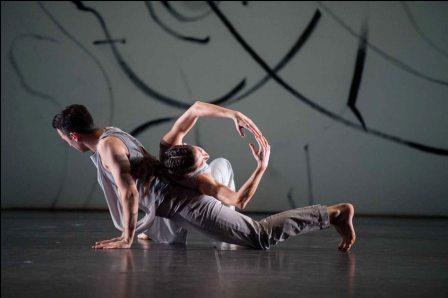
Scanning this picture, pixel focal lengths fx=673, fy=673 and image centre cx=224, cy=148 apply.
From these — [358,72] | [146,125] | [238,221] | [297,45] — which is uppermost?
[297,45]

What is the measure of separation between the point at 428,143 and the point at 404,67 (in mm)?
651

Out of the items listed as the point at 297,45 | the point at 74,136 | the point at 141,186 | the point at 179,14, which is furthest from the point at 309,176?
the point at 74,136

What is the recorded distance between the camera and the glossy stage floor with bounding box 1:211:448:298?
1.99 m

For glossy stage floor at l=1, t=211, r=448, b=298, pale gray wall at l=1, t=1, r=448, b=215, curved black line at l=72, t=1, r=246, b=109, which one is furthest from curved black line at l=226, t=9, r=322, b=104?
glossy stage floor at l=1, t=211, r=448, b=298

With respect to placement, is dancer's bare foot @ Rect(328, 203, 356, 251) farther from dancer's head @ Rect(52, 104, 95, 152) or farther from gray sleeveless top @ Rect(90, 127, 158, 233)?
dancer's head @ Rect(52, 104, 95, 152)

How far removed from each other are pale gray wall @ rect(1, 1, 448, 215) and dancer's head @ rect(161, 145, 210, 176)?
100 inches

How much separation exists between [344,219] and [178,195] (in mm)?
747

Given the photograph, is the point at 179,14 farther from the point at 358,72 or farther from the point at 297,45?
the point at 358,72

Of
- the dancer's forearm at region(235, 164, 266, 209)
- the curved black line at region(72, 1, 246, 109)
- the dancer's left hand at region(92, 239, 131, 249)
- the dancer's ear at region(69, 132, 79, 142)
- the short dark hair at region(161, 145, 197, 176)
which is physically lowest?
the dancer's left hand at region(92, 239, 131, 249)

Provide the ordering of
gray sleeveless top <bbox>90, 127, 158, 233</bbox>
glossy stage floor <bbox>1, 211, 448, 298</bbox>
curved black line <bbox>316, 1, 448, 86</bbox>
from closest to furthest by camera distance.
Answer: glossy stage floor <bbox>1, 211, 448, 298</bbox>, gray sleeveless top <bbox>90, 127, 158, 233</bbox>, curved black line <bbox>316, 1, 448, 86</bbox>

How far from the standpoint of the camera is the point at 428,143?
5.48 m

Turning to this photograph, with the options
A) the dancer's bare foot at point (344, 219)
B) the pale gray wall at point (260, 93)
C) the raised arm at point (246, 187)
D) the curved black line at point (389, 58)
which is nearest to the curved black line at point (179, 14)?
the pale gray wall at point (260, 93)

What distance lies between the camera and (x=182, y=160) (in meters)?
2.93

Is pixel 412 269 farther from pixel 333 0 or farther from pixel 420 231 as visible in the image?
pixel 333 0
